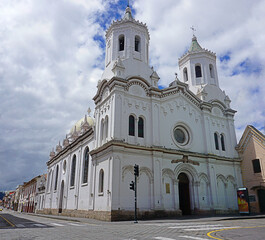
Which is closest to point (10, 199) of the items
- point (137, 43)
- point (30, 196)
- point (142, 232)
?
point (30, 196)

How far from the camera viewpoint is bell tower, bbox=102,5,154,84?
2506 centimetres

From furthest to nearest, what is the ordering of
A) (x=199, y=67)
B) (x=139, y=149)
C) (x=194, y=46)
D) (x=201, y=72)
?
(x=194, y=46) < (x=199, y=67) < (x=201, y=72) < (x=139, y=149)

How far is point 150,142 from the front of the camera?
22.5m

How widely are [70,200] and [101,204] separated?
10937 millimetres

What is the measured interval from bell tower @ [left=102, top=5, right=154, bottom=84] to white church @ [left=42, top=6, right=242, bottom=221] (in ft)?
0.38

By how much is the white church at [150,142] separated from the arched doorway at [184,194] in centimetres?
10

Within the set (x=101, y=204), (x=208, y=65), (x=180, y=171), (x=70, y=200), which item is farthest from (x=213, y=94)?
(x=70, y=200)

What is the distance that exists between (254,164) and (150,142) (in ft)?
42.6

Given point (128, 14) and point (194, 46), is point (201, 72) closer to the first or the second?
point (194, 46)

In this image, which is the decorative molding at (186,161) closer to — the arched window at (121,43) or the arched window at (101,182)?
the arched window at (101,182)

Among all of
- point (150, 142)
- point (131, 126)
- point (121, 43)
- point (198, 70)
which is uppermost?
point (121, 43)

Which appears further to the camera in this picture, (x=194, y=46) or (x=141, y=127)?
(x=194, y=46)

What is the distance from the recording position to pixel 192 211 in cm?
2317

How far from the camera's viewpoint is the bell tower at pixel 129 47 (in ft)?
82.2
